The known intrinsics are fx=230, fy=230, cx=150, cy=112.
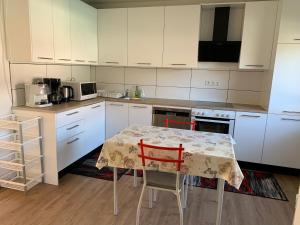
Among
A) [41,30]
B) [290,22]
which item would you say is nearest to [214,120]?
[290,22]

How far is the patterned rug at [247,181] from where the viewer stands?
2.66 meters

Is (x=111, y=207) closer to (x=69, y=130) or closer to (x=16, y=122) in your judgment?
(x=69, y=130)

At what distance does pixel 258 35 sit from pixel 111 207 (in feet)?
9.32

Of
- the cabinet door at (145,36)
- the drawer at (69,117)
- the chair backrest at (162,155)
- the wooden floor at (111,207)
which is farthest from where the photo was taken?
the cabinet door at (145,36)

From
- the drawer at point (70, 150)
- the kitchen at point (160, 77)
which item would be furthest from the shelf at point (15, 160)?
the drawer at point (70, 150)

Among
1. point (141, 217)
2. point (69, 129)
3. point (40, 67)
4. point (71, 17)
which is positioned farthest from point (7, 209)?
point (71, 17)

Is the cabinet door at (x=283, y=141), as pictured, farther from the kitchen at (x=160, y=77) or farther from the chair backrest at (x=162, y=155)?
the chair backrest at (x=162, y=155)

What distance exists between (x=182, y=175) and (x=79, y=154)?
170cm

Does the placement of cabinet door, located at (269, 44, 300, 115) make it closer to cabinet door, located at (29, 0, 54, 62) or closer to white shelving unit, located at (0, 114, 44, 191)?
cabinet door, located at (29, 0, 54, 62)

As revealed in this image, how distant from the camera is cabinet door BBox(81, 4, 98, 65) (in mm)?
3436

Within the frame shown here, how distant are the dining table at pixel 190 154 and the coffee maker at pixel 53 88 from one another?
127 centimetres

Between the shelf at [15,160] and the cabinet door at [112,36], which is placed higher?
the cabinet door at [112,36]

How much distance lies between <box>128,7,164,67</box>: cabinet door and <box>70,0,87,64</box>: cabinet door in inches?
27.9

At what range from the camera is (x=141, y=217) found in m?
2.18
